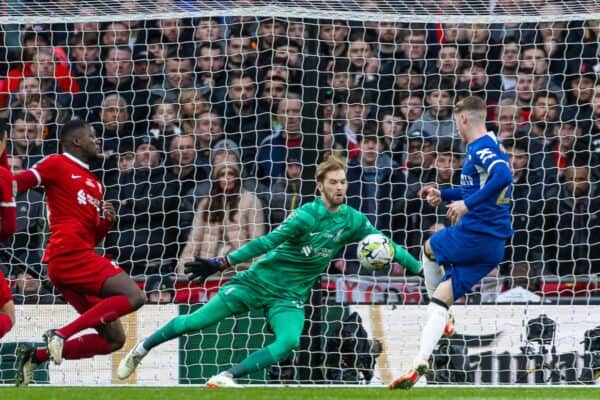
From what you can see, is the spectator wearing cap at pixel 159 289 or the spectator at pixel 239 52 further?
the spectator at pixel 239 52

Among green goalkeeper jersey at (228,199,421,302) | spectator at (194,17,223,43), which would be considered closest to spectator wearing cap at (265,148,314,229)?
spectator at (194,17,223,43)

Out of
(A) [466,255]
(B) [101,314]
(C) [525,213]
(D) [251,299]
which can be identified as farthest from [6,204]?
(C) [525,213]

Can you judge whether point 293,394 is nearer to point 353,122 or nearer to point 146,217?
point 146,217

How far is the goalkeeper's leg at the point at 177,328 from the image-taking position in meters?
8.97

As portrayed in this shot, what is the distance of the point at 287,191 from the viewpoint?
36.6 ft

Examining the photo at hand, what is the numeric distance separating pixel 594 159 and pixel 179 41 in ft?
13.2

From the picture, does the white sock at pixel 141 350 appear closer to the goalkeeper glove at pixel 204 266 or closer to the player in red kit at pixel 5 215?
the goalkeeper glove at pixel 204 266

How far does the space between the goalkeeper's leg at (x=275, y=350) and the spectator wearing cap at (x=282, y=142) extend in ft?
7.97

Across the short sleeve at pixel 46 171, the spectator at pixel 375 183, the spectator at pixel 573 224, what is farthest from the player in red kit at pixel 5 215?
the spectator at pixel 573 224

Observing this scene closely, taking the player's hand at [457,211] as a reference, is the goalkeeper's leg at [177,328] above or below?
below

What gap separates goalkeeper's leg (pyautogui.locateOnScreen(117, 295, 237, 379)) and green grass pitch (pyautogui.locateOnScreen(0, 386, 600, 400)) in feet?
0.66

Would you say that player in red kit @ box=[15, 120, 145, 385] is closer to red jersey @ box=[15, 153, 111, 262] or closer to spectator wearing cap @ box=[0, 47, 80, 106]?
red jersey @ box=[15, 153, 111, 262]

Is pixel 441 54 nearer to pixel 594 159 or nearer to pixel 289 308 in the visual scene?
pixel 594 159

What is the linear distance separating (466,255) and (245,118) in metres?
3.75
